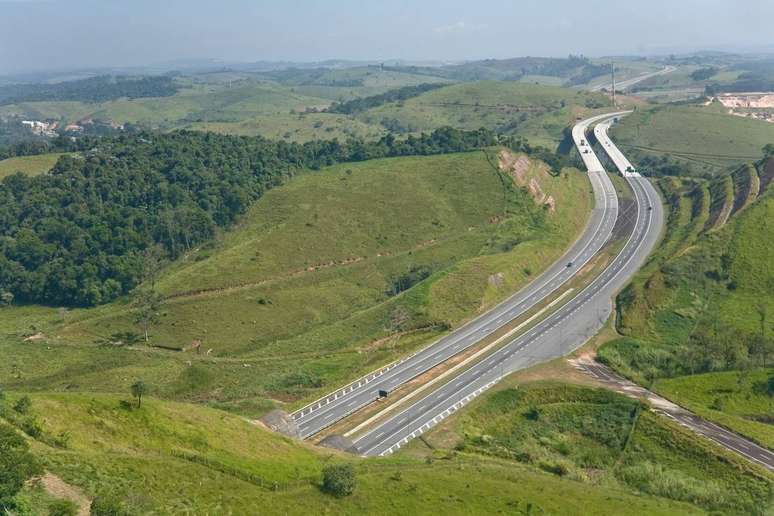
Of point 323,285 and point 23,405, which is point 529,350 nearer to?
point 323,285

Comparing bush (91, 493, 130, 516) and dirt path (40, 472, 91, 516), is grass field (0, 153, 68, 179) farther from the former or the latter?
bush (91, 493, 130, 516)

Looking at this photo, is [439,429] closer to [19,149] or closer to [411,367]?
[411,367]

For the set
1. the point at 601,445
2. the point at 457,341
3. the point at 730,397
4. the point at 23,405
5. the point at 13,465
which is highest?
the point at 13,465

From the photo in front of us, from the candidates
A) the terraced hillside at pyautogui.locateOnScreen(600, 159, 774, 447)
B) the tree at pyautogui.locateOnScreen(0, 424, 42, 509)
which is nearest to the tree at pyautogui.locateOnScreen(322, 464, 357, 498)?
the tree at pyautogui.locateOnScreen(0, 424, 42, 509)

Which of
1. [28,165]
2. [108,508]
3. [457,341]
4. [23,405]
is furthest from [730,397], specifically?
[28,165]

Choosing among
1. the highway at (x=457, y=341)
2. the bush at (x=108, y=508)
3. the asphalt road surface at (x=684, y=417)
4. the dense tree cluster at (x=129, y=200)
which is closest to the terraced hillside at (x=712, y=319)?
the asphalt road surface at (x=684, y=417)

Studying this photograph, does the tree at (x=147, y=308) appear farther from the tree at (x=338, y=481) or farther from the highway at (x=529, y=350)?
the tree at (x=338, y=481)
